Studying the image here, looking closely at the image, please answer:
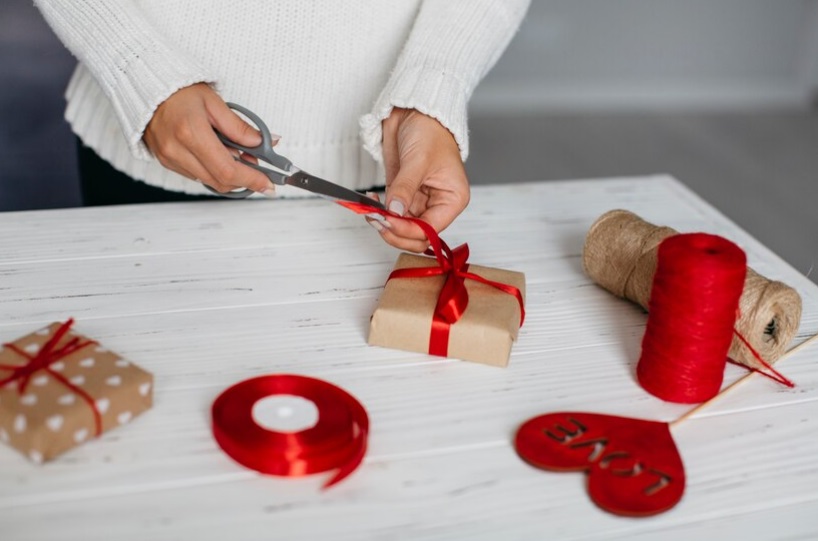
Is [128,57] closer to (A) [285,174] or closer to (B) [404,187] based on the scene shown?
(A) [285,174]

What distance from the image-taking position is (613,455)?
2.60 ft

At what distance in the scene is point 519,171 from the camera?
319cm

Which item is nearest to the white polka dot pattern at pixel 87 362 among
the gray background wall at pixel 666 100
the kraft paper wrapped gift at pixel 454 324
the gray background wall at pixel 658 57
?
the kraft paper wrapped gift at pixel 454 324

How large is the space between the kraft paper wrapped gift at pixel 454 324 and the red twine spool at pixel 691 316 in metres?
0.15

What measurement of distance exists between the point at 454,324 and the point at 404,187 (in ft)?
0.70

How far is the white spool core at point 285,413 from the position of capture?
0.78 m

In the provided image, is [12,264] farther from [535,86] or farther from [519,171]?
[535,86]

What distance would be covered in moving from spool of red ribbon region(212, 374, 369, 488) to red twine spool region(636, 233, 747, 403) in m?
0.31

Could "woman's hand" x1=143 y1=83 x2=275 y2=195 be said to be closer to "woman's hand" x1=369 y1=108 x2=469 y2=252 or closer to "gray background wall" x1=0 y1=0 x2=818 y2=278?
"woman's hand" x1=369 y1=108 x2=469 y2=252


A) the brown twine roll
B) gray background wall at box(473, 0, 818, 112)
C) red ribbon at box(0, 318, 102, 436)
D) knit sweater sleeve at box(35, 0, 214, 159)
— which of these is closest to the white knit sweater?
knit sweater sleeve at box(35, 0, 214, 159)

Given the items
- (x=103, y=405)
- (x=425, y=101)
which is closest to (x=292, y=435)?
(x=103, y=405)

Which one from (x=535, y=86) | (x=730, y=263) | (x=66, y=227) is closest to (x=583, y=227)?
(x=730, y=263)

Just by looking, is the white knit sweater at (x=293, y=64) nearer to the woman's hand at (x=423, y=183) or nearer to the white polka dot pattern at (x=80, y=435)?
the woman's hand at (x=423, y=183)

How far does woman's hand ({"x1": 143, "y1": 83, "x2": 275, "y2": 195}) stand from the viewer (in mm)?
1037
